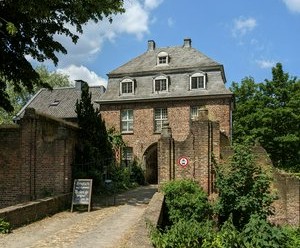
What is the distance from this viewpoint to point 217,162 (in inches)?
609

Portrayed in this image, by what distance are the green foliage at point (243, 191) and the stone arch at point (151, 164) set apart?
18020mm

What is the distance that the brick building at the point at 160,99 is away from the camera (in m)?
31.8

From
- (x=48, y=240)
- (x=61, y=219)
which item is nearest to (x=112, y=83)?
(x=61, y=219)

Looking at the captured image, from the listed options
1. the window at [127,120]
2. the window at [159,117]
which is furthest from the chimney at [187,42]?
the window at [127,120]

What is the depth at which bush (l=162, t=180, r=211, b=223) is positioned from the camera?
45.1ft

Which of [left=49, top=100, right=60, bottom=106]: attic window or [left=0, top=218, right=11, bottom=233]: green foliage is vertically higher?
[left=49, top=100, right=60, bottom=106]: attic window

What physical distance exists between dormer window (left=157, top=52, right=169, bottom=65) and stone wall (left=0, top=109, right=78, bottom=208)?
1986 cm

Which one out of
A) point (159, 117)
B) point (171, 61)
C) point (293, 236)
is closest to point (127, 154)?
point (159, 117)

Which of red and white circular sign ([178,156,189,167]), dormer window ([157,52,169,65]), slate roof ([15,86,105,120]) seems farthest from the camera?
slate roof ([15,86,105,120])

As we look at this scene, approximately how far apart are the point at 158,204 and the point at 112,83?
23.4 m

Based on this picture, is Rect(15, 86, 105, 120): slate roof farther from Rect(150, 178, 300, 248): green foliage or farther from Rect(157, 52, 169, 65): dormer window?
Rect(150, 178, 300, 248): green foliage

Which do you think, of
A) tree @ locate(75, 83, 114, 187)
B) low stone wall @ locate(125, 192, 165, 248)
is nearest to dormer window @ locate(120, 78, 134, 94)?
tree @ locate(75, 83, 114, 187)

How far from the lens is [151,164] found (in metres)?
33.5

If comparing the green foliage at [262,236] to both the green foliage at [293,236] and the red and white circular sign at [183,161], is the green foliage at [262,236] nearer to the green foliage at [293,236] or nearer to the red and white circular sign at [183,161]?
the green foliage at [293,236]
